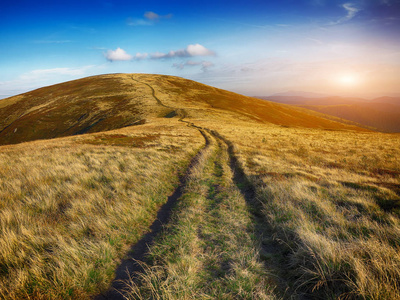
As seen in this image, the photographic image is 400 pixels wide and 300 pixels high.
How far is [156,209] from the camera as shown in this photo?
691 centimetres

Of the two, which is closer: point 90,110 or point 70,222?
point 70,222

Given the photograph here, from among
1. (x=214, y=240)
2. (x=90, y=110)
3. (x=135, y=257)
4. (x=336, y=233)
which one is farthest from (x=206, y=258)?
(x=90, y=110)

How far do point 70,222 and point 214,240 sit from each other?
4.27 metres

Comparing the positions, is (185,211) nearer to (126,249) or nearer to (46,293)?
(126,249)

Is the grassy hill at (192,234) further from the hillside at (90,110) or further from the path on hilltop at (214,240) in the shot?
the hillside at (90,110)

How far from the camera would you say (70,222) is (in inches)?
213

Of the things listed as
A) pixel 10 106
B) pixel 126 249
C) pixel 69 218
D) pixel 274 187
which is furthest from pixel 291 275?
Result: pixel 10 106

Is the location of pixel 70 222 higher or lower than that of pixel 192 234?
higher

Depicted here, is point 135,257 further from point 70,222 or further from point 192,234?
point 70,222

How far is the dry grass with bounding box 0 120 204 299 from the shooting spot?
135 inches

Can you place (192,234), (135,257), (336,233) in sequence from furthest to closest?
(192,234), (336,233), (135,257)

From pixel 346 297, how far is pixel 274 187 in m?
5.12

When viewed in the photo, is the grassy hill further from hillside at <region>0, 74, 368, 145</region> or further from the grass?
hillside at <region>0, 74, 368, 145</region>

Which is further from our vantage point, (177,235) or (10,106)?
(10,106)
